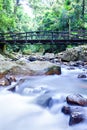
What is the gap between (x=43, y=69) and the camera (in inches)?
522

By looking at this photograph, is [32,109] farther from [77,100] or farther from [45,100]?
[77,100]

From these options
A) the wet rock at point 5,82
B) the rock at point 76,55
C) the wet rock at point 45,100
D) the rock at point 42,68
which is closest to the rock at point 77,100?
the wet rock at point 45,100

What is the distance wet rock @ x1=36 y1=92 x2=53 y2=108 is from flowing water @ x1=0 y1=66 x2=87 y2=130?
13cm

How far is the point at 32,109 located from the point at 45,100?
2.38 ft

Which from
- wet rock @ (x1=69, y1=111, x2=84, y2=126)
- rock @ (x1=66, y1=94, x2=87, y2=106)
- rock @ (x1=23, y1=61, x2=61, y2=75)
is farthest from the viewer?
rock @ (x1=23, y1=61, x2=61, y2=75)

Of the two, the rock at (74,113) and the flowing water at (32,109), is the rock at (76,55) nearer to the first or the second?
the flowing water at (32,109)

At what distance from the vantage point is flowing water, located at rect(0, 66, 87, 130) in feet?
23.2

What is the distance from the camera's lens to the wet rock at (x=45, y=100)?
8.55 metres

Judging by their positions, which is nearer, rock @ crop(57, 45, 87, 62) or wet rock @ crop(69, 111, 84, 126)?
wet rock @ crop(69, 111, 84, 126)

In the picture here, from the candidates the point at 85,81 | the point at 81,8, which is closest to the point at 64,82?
the point at 85,81

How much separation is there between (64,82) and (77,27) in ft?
68.8

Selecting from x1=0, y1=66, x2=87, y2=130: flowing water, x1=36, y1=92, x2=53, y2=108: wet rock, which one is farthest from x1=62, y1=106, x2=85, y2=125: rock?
x1=36, y1=92, x2=53, y2=108: wet rock

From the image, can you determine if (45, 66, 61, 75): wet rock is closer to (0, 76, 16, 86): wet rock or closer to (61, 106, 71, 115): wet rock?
(0, 76, 16, 86): wet rock

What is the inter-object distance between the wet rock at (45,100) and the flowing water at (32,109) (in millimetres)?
126
